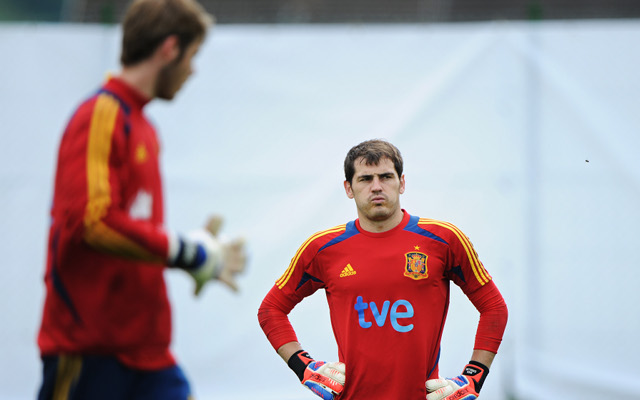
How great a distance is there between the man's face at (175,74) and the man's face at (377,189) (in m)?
1.41

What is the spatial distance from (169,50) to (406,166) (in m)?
3.78

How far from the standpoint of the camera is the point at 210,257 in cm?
220

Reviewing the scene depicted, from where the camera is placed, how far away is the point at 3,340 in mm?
5824

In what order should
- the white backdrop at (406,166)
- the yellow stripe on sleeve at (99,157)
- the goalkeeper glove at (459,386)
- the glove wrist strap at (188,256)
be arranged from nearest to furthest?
the yellow stripe on sleeve at (99,157) < the glove wrist strap at (188,256) < the goalkeeper glove at (459,386) < the white backdrop at (406,166)

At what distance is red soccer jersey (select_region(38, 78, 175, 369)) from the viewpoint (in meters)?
2.06

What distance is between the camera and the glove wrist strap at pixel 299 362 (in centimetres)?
359

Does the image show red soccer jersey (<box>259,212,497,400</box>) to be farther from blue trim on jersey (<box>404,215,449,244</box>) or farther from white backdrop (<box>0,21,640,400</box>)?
white backdrop (<box>0,21,640,400</box>)

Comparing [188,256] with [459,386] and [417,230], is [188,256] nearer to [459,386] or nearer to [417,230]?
[417,230]

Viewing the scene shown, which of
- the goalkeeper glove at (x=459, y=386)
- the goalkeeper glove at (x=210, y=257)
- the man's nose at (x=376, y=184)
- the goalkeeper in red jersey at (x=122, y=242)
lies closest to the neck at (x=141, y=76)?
the goalkeeper in red jersey at (x=122, y=242)

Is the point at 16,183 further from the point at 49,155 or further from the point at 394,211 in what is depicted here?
the point at 394,211

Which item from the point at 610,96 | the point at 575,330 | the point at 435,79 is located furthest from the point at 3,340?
the point at 610,96

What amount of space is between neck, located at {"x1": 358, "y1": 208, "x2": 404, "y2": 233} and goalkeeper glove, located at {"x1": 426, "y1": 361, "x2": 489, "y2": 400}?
0.75 m

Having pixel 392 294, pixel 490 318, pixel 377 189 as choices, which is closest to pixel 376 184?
pixel 377 189

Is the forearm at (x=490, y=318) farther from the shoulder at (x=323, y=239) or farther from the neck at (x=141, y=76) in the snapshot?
the neck at (x=141, y=76)
